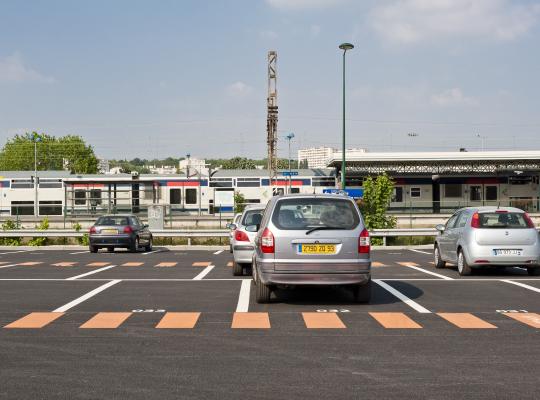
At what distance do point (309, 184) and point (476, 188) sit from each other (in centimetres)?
1218

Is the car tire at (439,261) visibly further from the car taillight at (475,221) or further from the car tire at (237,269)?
the car tire at (237,269)

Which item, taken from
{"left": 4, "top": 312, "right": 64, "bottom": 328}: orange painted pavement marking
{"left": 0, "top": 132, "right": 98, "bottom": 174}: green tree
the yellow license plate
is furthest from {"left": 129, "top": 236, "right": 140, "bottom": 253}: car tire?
{"left": 0, "top": 132, "right": 98, "bottom": 174}: green tree

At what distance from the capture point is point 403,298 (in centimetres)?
1230

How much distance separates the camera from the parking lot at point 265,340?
5.89 metres

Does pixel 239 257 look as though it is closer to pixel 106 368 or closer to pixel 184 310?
pixel 184 310

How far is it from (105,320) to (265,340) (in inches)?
103

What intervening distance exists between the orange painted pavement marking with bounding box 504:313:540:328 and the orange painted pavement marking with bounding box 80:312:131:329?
17.0ft

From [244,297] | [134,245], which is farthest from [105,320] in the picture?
[134,245]

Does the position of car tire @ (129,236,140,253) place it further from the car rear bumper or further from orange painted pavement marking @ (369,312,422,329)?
orange painted pavement marking @ (369,312,422,329)

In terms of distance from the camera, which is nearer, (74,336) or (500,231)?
(74,336)

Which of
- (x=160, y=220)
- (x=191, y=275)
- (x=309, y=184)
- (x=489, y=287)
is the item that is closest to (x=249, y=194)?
(x=309, y=184)

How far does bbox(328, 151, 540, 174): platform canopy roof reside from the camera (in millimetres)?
55750

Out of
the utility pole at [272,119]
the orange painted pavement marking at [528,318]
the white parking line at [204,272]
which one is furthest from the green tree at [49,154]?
the orange painted pavement marking at [528,318]

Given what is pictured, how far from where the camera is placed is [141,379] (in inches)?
240
